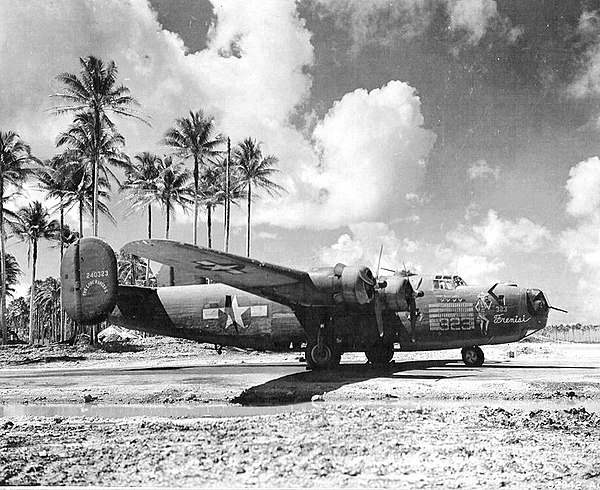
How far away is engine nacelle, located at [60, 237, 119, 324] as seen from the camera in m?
16.2

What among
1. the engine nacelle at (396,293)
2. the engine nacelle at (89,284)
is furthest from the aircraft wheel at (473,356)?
the engine nacelle at (89,284)

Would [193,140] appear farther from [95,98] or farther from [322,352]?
[322,352]

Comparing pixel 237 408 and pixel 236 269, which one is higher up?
pixel 236 269

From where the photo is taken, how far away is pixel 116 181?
35781mm

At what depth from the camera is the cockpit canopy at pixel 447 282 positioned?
1648 centimetres

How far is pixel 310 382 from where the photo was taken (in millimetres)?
13750

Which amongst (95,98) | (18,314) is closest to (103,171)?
(95,98)

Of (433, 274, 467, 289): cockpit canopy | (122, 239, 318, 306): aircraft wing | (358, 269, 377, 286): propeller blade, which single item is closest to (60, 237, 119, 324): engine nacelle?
(122, 239, 318, 306): aircraft wing

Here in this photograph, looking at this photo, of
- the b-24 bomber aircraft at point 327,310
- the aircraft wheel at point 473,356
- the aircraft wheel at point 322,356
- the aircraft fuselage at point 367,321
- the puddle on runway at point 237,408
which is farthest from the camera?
the aircraft wheel at point 473,356

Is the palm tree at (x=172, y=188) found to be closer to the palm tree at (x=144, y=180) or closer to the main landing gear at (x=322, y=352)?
the palm tree at (x=144, y=180)

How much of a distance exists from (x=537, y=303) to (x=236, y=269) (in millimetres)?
8405

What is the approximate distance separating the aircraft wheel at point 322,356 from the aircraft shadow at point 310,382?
296 millimetres

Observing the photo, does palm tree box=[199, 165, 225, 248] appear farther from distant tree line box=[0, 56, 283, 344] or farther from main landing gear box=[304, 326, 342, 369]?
main landing gear box=[304, 326, 342, 369]

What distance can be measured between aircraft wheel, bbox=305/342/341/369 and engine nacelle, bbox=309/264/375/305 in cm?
194
